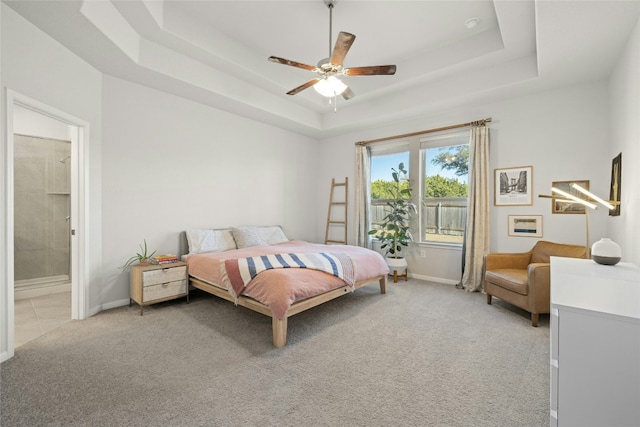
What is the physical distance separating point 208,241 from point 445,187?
385 cm

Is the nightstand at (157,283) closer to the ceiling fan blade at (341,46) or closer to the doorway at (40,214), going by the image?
the doorway at (40,214)

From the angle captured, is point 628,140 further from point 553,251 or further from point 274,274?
point 274,274

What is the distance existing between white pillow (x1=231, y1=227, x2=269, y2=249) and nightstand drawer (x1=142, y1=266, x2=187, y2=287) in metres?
0.95

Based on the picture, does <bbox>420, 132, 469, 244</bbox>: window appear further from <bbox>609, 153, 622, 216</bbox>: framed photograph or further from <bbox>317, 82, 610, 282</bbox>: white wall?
<bbox>609, 153, 622, 216</bbox>: framed photograph

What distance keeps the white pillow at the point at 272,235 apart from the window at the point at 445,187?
2499 millimetres

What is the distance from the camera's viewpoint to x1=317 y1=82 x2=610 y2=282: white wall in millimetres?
3438

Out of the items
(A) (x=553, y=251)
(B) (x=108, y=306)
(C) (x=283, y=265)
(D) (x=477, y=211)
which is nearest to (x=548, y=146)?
(D) (x=477, y=211)

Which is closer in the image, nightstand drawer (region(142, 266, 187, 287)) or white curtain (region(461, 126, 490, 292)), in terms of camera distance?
nightstand drawer (region(142, 266, 187, 287))

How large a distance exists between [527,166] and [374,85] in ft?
8.20

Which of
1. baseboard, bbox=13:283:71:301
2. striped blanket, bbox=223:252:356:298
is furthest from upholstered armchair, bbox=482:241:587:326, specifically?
baseboard, bbox=13:283:71:301

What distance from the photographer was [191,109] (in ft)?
13.6

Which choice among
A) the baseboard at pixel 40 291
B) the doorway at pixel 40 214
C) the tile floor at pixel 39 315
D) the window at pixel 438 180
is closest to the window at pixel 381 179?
the window at pixel 438 180

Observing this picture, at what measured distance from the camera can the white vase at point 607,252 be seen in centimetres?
178

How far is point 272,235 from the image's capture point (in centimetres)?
488
